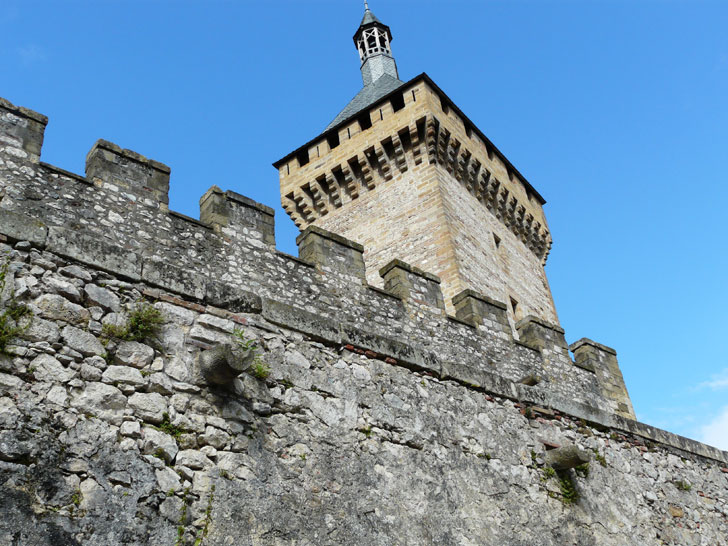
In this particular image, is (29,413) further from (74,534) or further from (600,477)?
(600,477)

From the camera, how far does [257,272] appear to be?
6125 millimetres

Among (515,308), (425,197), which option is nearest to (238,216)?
(425,197)

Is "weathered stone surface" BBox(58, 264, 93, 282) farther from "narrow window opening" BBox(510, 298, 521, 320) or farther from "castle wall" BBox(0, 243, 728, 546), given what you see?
"narrow window opening" BBox(510, 298, 521, 320)

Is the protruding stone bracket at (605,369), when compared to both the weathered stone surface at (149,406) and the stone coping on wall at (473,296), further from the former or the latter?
the weathered stone surface at (149,406)

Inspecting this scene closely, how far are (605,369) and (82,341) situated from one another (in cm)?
653

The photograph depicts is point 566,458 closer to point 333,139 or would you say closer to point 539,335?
point 539,335

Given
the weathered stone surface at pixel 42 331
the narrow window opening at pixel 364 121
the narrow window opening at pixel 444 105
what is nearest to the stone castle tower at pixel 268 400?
the weathered stone surface at pixel 42 331

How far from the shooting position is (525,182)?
62.5 feet

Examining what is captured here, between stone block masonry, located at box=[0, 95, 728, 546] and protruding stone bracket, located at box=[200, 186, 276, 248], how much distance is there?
0.02m

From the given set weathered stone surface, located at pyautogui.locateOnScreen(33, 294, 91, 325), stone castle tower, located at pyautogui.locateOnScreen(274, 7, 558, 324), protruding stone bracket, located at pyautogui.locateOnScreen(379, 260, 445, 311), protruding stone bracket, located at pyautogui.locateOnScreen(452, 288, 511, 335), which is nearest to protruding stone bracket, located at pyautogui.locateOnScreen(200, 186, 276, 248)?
protruding stone bracket, located at pyautogui.locateOnScreen(379, 260, 445, 311)

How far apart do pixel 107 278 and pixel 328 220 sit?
37.9ft

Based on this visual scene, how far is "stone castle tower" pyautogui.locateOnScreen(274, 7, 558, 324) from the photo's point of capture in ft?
46.3

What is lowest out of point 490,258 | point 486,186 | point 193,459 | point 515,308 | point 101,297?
point 193,459

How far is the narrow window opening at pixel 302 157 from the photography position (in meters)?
17.5
